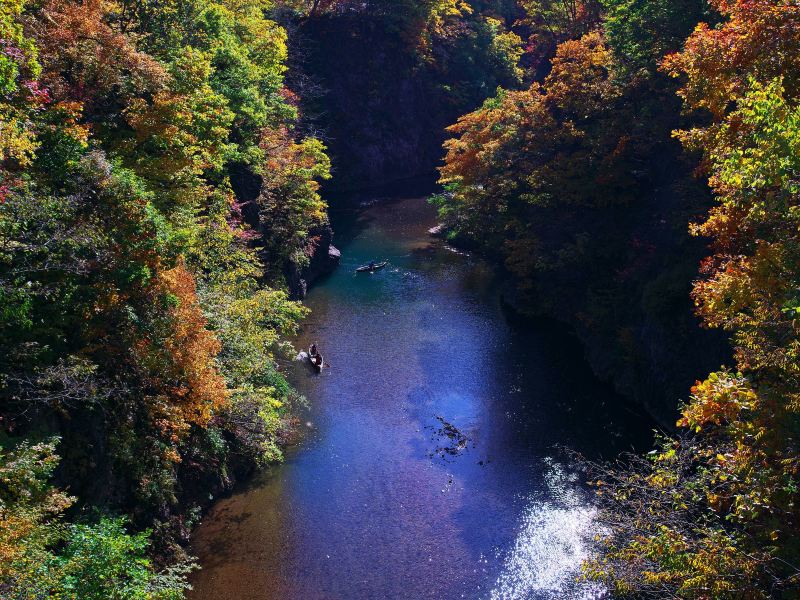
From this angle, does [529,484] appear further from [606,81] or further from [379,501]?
[606,81]

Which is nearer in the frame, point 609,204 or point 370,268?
point 609,204

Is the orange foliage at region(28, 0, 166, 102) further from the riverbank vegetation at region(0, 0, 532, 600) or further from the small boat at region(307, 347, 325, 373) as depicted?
the small boat at region(307, 347, 325, 373)

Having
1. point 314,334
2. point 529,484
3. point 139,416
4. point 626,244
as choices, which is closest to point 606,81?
point 626,244

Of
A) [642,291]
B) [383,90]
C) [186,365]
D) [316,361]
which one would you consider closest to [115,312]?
[186,365]

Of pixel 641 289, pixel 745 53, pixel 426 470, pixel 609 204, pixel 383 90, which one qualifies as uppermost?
pixel 383 90

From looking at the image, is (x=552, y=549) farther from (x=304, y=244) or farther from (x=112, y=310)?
(x=304, y=244)

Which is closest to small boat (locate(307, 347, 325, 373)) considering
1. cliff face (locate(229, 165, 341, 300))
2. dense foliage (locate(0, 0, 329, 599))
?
dense foliage (locate(0, 0, 329, 599))

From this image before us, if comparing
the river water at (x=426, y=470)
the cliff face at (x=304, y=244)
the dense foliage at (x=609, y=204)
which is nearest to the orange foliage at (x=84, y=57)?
the cliff face at (x=304, y=244)
